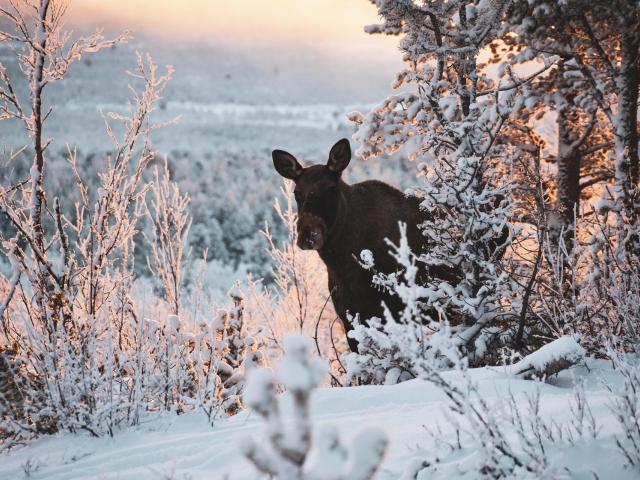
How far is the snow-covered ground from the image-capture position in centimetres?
230


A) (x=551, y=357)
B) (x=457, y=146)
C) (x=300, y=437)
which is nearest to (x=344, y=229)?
(x=457, y=146)

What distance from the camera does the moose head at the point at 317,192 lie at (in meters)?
5.33

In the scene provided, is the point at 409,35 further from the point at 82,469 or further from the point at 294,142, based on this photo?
the point at 294,142

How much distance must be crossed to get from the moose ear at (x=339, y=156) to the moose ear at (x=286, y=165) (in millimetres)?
368

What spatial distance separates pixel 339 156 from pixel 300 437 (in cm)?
472

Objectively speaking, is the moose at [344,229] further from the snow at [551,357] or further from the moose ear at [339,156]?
the snow at [551,357]

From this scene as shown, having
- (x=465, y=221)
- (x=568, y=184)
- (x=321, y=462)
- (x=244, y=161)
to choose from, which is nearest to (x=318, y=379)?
(x=321, y=462)

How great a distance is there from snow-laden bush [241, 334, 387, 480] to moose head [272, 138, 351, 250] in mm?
4032

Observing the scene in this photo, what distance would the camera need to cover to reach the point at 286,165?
5.79m

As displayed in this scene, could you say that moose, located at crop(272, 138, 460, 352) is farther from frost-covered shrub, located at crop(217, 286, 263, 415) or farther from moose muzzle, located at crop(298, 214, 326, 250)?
frost-covered shrub, located at crop(217, 286, 263, 415)

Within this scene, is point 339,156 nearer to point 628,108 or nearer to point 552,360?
point 552,360

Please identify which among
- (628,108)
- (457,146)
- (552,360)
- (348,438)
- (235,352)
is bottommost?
(235,352)

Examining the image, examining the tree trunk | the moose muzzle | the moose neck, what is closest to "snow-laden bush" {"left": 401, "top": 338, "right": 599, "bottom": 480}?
the moose muzzle

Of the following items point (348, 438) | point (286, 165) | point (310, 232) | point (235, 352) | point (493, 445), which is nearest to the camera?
point (493, 445)
